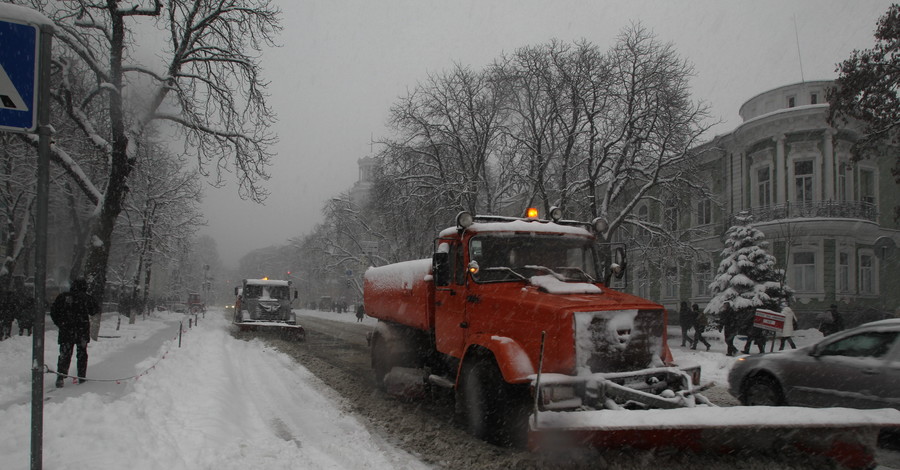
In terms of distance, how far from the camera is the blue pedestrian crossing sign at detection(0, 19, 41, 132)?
3.52 meters

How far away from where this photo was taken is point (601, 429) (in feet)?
14.6

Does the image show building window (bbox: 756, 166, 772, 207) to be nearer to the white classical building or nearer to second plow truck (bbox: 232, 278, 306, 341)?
the white classical building

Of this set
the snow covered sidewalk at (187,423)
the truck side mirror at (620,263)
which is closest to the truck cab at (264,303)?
the snow covered sidewalk at (187,423)

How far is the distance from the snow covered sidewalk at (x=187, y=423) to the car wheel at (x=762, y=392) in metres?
5.12

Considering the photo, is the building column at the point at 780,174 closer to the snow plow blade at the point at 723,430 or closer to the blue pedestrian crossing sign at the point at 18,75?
the snow plow blade at the point at 723,430

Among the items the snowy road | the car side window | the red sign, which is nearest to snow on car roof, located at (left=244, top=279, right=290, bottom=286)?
the snowy road

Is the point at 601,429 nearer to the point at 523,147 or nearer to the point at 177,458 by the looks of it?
the point at 177,458

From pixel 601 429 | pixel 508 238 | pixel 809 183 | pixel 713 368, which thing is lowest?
pixel 713 368

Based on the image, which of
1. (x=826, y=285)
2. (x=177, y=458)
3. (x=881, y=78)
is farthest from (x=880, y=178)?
(x=177, y=458)

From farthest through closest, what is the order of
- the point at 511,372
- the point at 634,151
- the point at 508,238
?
the point at 634,151, the point at 508,238, the point at 511,372

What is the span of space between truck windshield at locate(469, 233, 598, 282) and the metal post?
14.3 feet

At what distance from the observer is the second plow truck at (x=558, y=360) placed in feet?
15.0

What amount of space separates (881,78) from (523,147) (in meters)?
12.6

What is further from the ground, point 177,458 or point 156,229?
point 156,229
